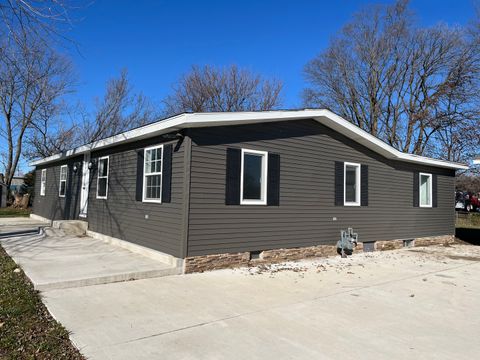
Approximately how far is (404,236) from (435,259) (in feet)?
6.44

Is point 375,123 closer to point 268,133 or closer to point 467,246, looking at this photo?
point 467,246

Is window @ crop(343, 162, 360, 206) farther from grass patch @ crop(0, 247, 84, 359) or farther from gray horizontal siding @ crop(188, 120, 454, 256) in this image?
grass patch @ crop(0, 247, 84, 359)

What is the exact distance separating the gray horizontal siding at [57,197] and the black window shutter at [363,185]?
8867mm

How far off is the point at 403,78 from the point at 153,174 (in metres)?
22.4

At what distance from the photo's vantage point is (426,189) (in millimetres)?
12570

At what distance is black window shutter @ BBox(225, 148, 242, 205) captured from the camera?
731 cm

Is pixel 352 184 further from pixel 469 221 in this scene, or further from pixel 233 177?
pixel 469 221

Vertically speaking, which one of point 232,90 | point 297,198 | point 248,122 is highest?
point 232,90

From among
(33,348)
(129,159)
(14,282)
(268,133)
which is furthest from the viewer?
(129,159)

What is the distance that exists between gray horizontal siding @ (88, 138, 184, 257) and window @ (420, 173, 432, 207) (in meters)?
9.09

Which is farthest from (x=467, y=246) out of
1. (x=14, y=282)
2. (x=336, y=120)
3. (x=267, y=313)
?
(x=14, y=282)

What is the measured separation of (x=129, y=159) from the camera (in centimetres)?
904

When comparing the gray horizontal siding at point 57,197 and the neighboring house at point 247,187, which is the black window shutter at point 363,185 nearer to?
the neighboring house at point 247,187

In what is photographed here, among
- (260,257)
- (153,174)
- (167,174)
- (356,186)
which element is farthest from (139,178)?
(356,186)
